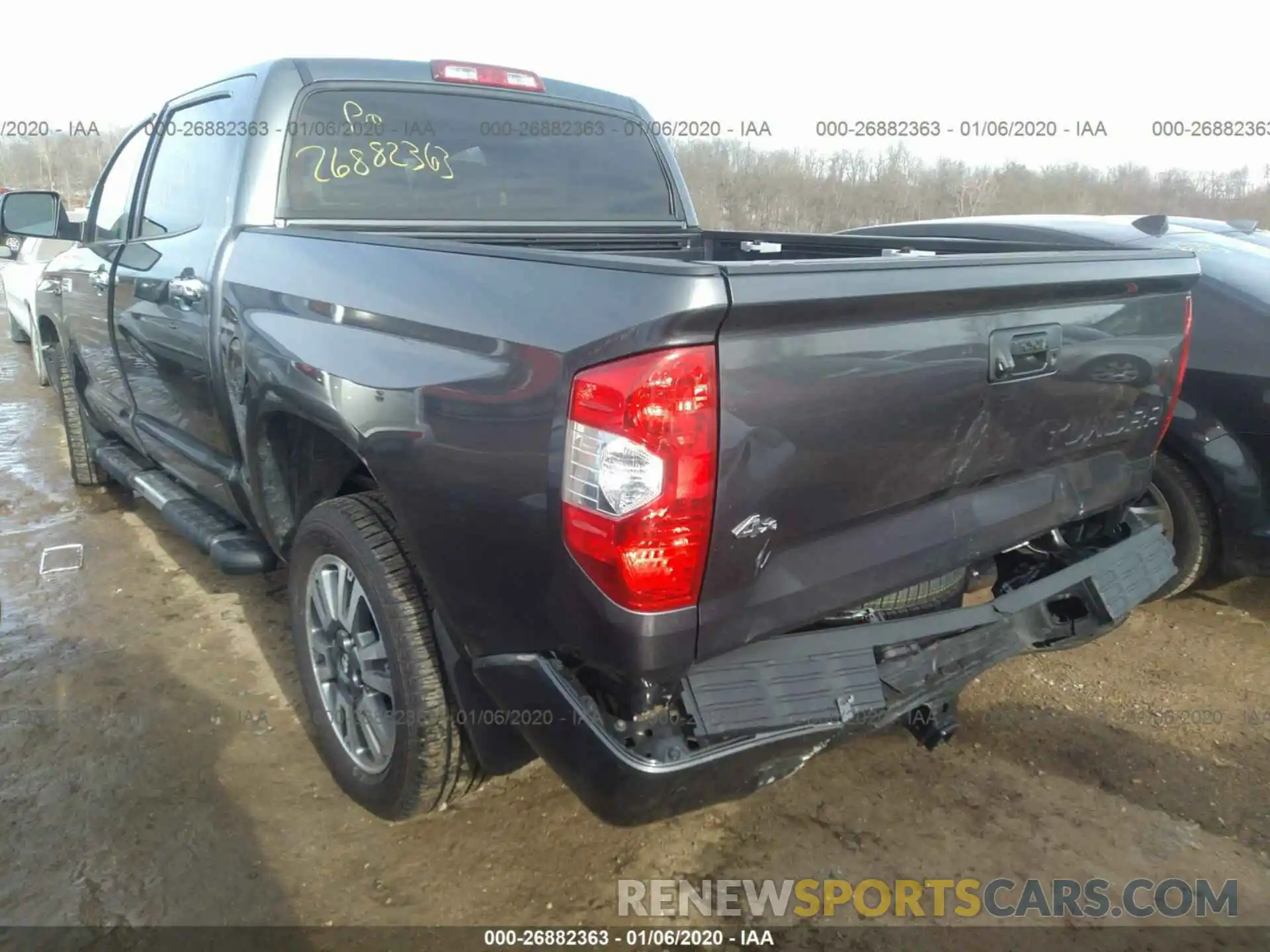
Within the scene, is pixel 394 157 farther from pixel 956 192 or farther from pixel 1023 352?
pixel 956 192

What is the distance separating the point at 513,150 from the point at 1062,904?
3.14m

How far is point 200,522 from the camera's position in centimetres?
344

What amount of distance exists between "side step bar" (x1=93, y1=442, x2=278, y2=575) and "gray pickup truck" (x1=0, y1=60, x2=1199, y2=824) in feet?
0.07

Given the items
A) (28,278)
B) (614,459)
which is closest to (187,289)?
(614,459)

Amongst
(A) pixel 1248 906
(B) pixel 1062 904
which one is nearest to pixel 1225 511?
(A) pixel 1248 906

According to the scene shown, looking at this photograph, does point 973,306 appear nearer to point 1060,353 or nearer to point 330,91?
point 1060,353

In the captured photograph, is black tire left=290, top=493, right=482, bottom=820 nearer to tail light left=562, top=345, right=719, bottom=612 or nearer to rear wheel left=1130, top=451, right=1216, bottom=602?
tail light left=562, top=345, right=719, bottom=612

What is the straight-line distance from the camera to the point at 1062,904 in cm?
230

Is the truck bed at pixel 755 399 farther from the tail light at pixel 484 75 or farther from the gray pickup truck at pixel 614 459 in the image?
the tail light at pixel 484 75

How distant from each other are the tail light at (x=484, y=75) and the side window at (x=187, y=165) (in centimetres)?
78

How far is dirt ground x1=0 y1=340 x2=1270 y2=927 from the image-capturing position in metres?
2.34

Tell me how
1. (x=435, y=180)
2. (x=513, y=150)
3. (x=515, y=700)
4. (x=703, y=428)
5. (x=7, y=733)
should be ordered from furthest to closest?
1. (x=513, y=150)
2. (x=435, y=180)
3. (x=7, y=733)
4. (x=515, y=700)
5. (x=703, y=428)

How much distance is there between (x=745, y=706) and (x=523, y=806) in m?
1.12

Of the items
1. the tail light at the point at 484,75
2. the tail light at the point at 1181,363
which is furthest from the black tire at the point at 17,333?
the tail light at the point at 1181,363
